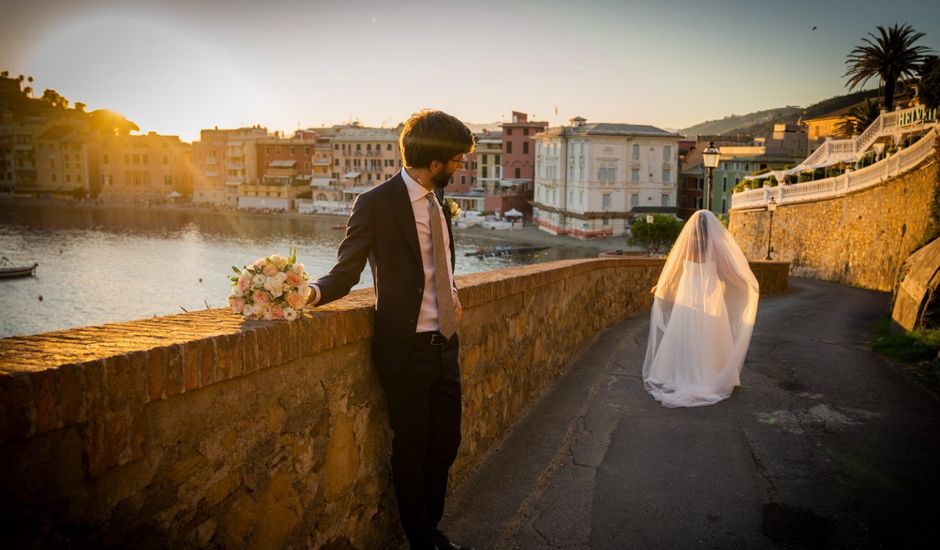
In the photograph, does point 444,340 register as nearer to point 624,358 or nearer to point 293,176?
point 624,358

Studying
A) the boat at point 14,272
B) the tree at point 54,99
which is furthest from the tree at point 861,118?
the tree at point 54,99

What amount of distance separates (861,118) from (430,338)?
5427 cm

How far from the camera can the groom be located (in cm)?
343

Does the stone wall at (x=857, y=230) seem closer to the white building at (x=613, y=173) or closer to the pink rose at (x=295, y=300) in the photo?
the pink rose at (x=295, y=300)

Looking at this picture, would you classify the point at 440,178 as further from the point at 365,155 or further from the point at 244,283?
the point at 365,155

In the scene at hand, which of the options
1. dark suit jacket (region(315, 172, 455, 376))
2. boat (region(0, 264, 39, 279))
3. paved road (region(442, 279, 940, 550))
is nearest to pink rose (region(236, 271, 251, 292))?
dark suit jacket (region(315, 172, 455, 376))

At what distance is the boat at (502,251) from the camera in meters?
73.4

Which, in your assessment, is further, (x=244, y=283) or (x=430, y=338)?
(x=430, y=338)

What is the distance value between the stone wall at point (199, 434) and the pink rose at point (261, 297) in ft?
0.41

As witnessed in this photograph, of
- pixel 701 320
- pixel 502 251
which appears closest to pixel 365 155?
pixel 502 251

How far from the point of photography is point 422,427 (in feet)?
11.6

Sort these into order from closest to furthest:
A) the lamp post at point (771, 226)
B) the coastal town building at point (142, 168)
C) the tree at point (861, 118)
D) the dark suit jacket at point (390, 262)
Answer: the dark suit jacket at point (390, 262), the lamp post at point (771, 226), the tree at point (861, 118), the coastal town building at point (142, 168)

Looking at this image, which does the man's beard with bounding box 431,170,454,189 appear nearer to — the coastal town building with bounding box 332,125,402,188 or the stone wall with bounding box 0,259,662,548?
the stone wall with bounding box 0,259,662,548

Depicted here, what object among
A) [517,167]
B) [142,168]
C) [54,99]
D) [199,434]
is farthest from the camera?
[142,168]
